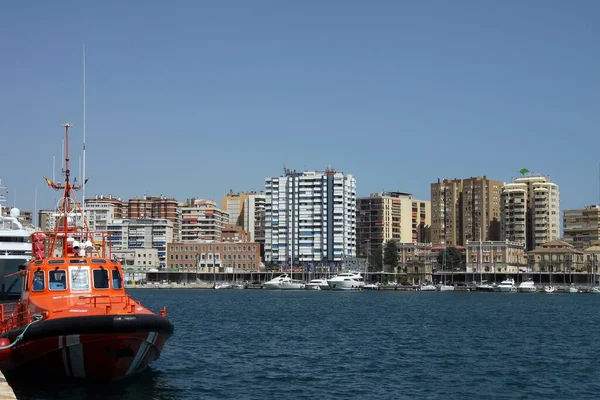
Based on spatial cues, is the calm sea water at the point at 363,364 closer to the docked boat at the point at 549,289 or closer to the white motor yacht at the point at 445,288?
the docked boat at the point at 549,289

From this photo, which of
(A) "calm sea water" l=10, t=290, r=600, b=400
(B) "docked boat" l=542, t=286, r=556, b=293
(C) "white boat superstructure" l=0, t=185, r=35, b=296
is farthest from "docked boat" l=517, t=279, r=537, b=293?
(C) "white boat superstructure" l=0, t=185, r=35, b=296

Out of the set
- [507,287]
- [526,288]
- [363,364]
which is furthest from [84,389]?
[526,288]

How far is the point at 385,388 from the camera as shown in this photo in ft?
114

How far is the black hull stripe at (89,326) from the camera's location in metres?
30.1

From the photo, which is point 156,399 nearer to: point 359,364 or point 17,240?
point 359,364

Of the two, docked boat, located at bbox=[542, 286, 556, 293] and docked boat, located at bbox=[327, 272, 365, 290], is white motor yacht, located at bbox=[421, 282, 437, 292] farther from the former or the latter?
docked boat, located at bbox=[542, 286, 556, 293]

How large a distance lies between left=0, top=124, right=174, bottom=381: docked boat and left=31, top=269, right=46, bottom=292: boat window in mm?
40

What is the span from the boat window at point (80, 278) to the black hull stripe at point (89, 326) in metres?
3.35

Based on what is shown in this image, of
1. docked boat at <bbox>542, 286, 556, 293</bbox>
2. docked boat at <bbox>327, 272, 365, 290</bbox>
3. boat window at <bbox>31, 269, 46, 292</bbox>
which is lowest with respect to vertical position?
docked boat at <bbox>542, 286, 556, 293</bbox>

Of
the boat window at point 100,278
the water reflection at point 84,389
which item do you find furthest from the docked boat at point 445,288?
the water reflection at point 84,389

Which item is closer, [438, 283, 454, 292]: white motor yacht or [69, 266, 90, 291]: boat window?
[69, 266, 90, 291]: boat window

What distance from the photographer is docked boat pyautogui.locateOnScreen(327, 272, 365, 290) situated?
193875 millimetres

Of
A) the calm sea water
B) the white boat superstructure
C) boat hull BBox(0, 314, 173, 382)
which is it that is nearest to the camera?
boat hull BBox(0, 314, 173, 382)

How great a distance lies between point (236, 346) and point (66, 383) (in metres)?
18.2
